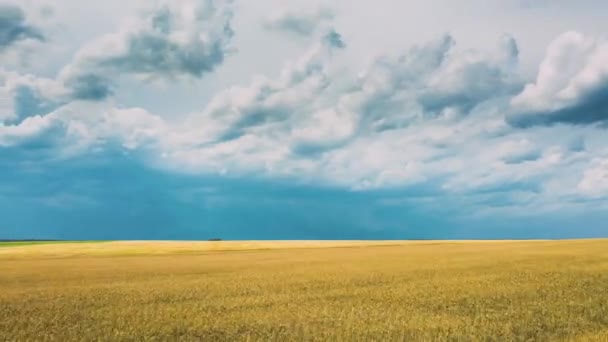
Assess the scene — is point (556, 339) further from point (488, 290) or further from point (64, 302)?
point (64, 302)

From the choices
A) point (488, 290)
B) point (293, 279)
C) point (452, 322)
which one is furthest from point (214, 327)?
point (293, 279)

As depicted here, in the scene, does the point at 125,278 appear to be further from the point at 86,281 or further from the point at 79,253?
the point at 79,253

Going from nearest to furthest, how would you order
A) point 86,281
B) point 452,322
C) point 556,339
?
1. point 556,339
2. point 452,322
3. point 86,281

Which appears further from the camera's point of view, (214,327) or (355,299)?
(355,299)

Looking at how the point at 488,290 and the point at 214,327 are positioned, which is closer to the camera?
the point at 214,327

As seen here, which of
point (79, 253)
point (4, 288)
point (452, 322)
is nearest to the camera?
point (452, 322)

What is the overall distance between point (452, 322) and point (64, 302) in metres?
→ 16.3

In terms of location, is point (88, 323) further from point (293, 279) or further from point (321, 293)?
point (293, 279)

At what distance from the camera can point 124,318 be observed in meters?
19.7

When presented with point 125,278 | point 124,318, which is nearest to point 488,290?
point 124,318

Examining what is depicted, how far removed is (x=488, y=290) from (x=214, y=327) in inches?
516

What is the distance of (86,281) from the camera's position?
118 ft

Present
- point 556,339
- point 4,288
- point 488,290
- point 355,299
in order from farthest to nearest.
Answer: point 4,288 → point 488,290 → point 355,299 → point 556,339

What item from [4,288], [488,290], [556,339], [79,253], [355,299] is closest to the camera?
[556,339]
